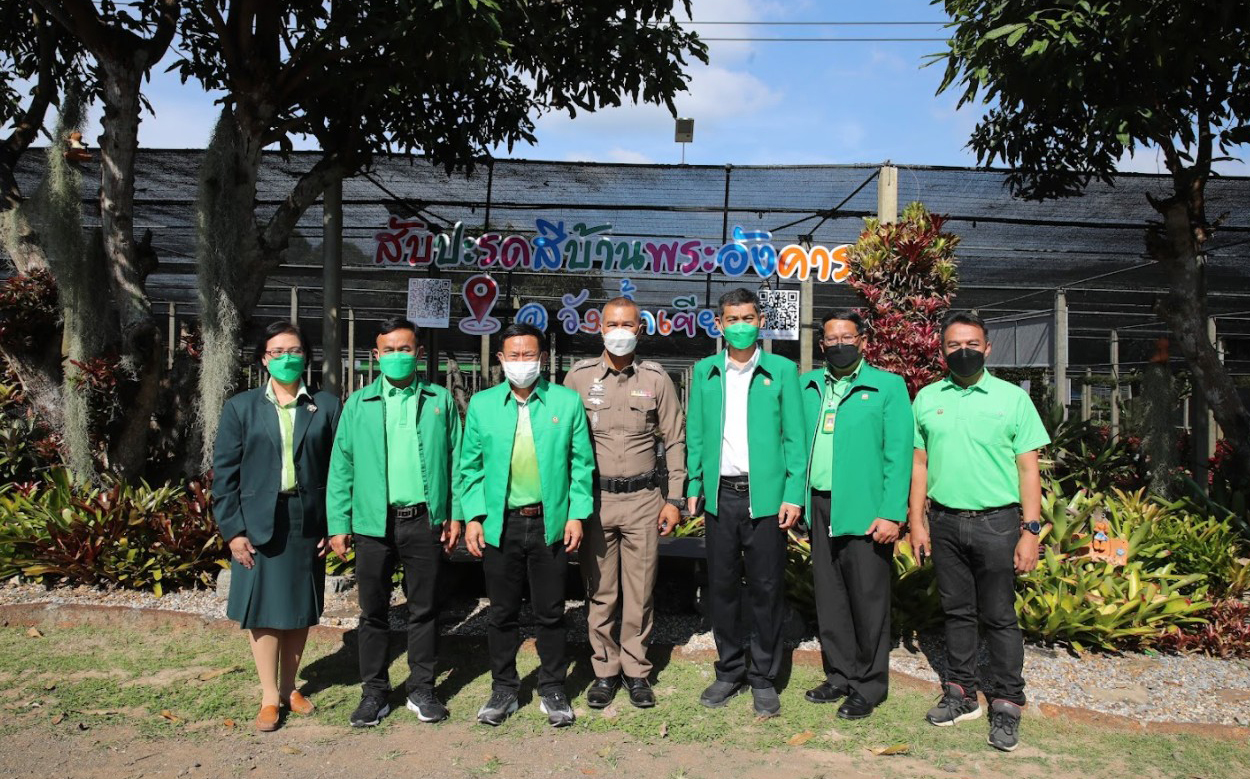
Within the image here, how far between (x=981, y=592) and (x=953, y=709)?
0.53m

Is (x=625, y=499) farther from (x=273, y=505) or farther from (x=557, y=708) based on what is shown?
(x=273, y=505)

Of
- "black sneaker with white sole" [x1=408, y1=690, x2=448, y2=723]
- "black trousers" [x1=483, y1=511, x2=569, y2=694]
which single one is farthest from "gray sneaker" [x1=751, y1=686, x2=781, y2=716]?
"black sneaker with white sole" [x1=408, y1=690, x2=448, y2=723]

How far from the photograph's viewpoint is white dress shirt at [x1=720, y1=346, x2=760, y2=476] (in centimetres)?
402

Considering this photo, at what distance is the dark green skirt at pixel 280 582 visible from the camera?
3.82 metres

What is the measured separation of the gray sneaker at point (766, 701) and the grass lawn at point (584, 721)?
42mm

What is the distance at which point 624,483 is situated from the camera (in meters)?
4.07

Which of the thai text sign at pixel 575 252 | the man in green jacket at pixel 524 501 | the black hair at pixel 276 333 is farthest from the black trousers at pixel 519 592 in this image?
the thai text sign at pixel 575 252

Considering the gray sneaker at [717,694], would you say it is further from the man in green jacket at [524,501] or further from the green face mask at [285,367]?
the green face mask at [285,367]

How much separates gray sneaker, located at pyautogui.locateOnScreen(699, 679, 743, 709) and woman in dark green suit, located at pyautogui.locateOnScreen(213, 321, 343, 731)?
1.77 meters

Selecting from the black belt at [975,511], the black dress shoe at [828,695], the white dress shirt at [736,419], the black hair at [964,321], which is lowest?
the black dress shoe at [828,695]

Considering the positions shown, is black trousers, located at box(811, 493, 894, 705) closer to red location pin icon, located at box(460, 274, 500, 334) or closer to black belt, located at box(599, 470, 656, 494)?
black belt, located at box(599, 470, 656, 494)

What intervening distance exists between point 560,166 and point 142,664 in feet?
18.3

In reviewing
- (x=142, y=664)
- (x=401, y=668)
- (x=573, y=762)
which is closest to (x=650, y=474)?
(x=573, y=762)

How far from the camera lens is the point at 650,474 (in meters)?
4.12
